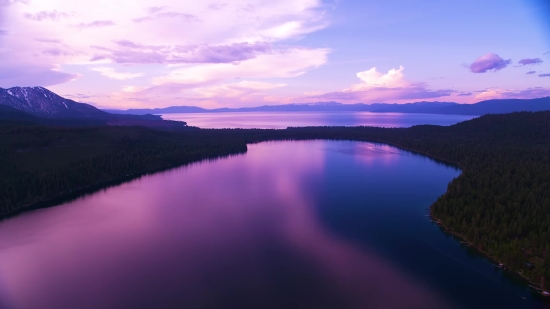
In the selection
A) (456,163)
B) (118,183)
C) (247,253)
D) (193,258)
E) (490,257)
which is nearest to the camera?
(490,257)

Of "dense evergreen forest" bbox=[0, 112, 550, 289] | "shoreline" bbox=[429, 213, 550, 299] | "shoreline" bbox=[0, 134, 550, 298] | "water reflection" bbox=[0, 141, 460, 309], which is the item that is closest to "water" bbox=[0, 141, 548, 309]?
"water reflection" bbox=[0, 141, 460, 309]

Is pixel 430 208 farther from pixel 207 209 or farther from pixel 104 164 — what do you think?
pixel 104 164

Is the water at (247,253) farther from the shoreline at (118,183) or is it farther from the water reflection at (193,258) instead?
the shoreline at (118,183)

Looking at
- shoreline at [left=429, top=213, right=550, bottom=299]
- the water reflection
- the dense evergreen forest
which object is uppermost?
the dense evergreen forest

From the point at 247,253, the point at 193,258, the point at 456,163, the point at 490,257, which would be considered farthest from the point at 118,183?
the point at 456,163

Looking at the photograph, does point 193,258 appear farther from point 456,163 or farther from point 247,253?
point 456,163

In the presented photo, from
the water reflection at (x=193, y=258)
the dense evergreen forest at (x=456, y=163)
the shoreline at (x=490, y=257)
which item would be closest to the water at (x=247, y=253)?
the water reflection at (x=193, y=258)

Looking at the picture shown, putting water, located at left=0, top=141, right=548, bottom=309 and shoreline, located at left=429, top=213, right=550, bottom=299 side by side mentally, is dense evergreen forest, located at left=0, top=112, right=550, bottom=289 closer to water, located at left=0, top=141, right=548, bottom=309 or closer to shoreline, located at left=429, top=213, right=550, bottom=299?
shoreline, located at left=429, top=213, right=550, bottom=299
